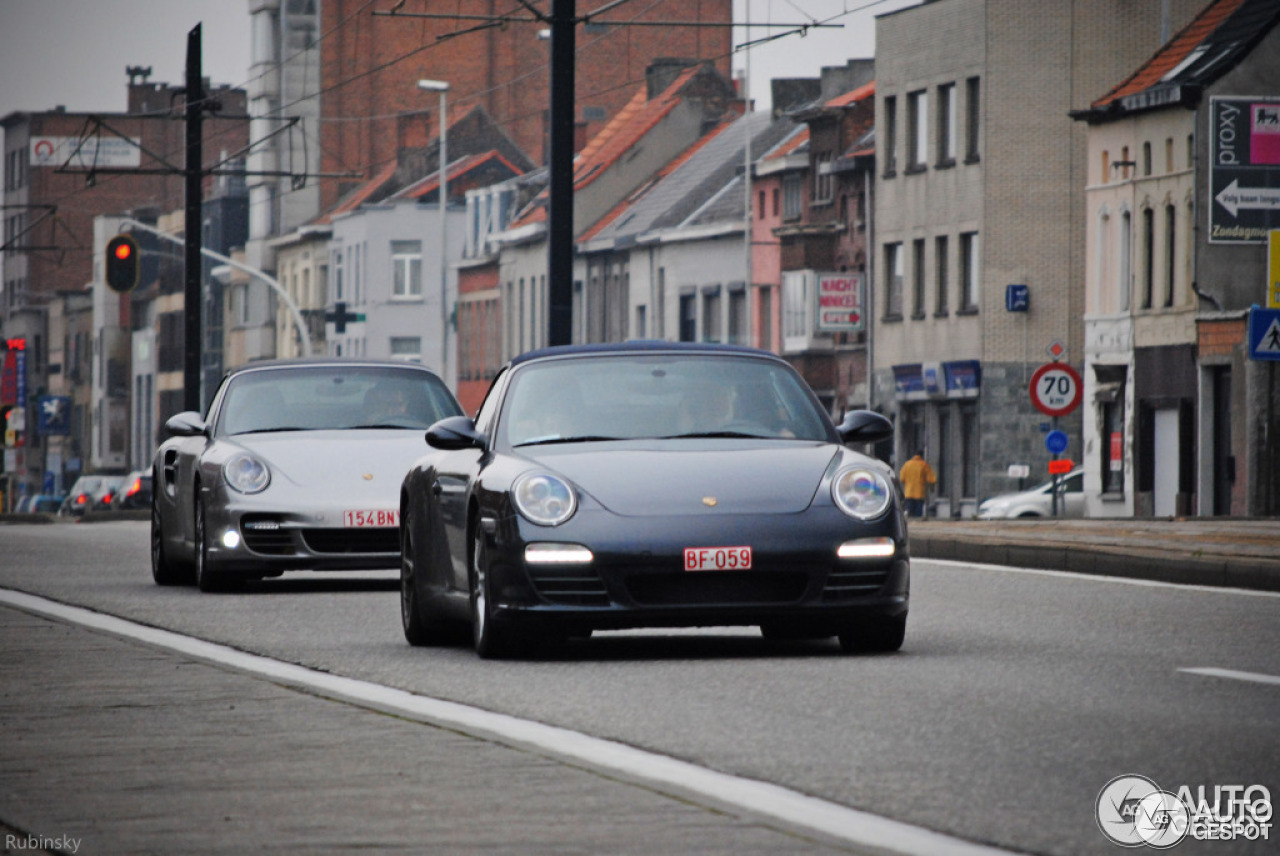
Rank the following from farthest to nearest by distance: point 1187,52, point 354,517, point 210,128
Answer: point 210,128, point 1187,52, point 354,517

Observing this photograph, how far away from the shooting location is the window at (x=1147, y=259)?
5747 centimetres

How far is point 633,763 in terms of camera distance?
854 cm

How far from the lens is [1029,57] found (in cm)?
6531

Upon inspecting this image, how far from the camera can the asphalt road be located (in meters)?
7.89

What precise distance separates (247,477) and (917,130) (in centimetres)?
5265

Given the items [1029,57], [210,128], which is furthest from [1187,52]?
[210,128]

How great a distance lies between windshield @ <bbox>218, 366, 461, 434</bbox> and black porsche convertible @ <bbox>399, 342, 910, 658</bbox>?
6.63 meters

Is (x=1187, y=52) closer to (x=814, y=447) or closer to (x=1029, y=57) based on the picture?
(x=1029, y=57)

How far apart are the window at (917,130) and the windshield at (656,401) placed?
56.3 m

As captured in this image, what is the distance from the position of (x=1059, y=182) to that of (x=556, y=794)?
192 feet

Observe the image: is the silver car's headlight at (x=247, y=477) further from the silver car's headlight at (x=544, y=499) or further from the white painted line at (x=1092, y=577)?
the silver car's headlight at (x=544, y=499)

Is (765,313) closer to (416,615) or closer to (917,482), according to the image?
(917,482)

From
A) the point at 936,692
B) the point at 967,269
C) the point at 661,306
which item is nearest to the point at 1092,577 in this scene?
the point at 936,692

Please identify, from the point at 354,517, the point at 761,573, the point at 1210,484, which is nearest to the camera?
the point at 761,573
